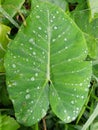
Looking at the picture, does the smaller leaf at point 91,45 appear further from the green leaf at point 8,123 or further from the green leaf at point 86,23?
the green leaf at point 8,123

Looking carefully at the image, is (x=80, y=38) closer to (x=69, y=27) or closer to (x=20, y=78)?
(x=69, y=27)

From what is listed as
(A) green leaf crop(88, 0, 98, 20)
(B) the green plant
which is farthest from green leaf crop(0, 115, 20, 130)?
(A) green leaf crop(88, 0, 98, 20)

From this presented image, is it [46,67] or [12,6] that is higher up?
[12,6]

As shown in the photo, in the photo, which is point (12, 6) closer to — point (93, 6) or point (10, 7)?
point (10, 7)

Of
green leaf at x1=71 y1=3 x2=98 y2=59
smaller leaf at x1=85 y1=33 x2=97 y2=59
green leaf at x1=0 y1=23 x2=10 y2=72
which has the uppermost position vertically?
green leaf at x1=0 y1=23 x2=10 y2=72

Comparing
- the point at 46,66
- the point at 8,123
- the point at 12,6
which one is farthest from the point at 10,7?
the point at 8,123

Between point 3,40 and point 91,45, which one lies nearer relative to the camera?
point 3,40

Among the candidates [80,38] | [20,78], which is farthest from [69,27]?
[20,78]

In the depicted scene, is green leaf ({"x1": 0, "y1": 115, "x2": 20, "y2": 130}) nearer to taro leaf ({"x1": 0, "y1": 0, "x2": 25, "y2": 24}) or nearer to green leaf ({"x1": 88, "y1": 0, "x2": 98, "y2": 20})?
taro leaf ({"x1": 0, "y1": 0, "x2": 25, "y2": 24})
